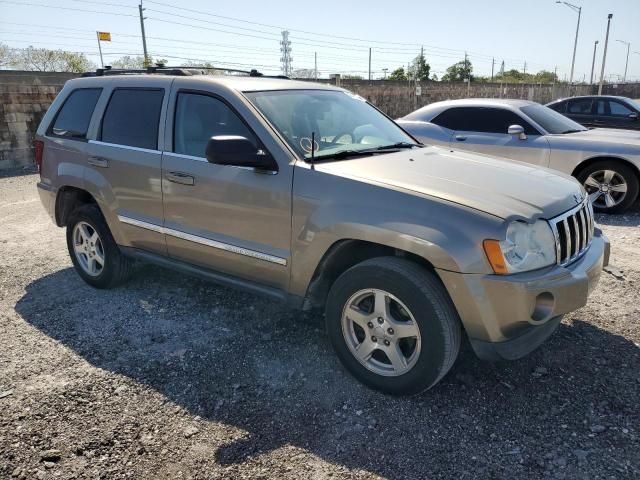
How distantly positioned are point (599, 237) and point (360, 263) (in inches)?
66.4

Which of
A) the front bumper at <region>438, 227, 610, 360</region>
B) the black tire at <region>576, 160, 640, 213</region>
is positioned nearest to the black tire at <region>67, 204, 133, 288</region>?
the front bumper at <region>438, 227, 610, 360</region>

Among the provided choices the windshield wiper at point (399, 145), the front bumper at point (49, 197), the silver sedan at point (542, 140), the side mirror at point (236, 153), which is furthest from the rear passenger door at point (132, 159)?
the silver sedan at point (542, 140)

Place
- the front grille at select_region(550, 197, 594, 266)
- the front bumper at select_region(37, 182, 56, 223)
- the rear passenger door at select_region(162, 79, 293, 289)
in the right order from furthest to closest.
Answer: the front bumper at select_region(37, 182, 56, 223), the rear passenger door at select_region(162, 79, 293, 289), the front grille at select_region(550, 197, 594, 266)

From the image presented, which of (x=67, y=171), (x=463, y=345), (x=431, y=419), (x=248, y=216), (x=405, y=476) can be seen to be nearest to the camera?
(x=405, y=476)

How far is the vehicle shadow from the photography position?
8.50 feet

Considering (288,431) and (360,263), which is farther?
(360,263)

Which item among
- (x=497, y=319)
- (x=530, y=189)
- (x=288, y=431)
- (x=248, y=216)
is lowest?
(x=288, y=431)

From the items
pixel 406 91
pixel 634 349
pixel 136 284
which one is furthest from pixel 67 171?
pixel 406 91

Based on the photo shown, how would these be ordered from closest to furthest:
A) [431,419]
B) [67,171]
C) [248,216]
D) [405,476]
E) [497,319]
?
1. [405,476]
2. [497,319]
3. [431,419]
4. [248,216]
5. [67,171]

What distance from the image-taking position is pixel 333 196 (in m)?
2.97

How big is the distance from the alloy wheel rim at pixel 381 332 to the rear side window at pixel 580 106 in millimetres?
11105

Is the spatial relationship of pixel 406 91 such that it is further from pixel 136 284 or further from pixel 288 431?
pixel 288 431

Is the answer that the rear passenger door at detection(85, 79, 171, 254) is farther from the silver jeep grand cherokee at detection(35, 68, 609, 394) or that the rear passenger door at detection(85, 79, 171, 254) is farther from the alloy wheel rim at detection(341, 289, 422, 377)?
the alloy wheel rim at detection(341, 289, 422, 377)

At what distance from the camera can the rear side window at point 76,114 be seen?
14.6 ft
